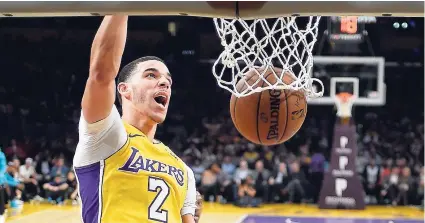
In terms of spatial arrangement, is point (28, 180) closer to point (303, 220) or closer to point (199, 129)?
point (199, 129)

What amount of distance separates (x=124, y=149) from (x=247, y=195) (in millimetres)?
8054

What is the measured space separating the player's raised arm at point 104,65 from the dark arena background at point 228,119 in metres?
7.83

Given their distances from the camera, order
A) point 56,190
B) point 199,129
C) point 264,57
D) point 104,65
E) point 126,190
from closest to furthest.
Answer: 1. point 104,65
2. point 126,190
3. point 264,57
4. point 56,190
5. point 199,129

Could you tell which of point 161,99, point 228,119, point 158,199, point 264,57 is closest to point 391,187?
point 228,119

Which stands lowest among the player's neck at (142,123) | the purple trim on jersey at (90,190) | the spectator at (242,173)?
the spectator at (242,173)

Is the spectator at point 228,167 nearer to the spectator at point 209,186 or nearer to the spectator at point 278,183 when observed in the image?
the spectator at point 209,186

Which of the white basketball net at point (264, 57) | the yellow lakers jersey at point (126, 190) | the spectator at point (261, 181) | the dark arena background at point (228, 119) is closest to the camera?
the yellow lakers jersey at point (126, 190)

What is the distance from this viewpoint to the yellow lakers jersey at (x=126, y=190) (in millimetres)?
2127

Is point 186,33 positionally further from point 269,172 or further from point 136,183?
point 136,183

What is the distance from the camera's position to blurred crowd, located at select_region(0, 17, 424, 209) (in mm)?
10656

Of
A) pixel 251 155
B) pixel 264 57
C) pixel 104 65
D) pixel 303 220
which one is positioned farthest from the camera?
pixel 251 155

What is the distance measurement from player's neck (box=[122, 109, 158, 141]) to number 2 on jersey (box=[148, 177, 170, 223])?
23 cm

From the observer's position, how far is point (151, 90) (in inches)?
92.0

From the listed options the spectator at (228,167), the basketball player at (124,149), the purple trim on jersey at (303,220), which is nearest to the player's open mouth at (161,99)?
the basketball player at (124,149)
